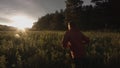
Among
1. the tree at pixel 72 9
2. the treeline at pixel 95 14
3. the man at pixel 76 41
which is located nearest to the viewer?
the man at pixel 76 41

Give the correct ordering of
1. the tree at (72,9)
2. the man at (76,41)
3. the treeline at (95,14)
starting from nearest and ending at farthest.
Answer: the man at (76,41) → the treeline at (95,14) → the tree at (72,9)

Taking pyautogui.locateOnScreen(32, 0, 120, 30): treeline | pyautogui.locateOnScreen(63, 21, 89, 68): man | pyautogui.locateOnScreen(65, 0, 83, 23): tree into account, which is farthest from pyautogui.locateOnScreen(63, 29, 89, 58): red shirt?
pyautogui.locateOnScreen(65, 0, 83, 23): tree

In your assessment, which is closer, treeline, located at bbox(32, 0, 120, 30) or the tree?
treeline, located at bbox(32, 0, 120, 30)

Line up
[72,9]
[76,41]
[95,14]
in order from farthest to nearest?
[72,9], [95,14], [76,41]

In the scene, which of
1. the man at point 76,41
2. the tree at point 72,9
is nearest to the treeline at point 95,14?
the tree at point 72,9

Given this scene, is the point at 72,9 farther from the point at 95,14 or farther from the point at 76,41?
the point at 76,41

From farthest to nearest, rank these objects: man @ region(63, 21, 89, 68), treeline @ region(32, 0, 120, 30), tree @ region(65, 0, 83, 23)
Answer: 1. tree @ region(65, 0, 83, 23)
2. treeline @ region(32, 0, 120, 30)
3. man @ region(63, 21, 89, 68)

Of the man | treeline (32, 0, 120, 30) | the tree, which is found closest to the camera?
the man

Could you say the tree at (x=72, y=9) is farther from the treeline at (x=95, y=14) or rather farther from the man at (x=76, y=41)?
the man at (x=76, y=41)

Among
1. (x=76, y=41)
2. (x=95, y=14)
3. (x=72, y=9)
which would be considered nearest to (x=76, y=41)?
(x=76, y=41)

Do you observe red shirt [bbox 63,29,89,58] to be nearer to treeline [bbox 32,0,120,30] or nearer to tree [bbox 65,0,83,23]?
treeline [bbox 32,0,120,30]

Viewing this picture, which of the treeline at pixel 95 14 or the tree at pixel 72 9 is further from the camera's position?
the tree at pixel 72 9

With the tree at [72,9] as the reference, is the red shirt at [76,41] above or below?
below

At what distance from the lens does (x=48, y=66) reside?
9.77 meters
